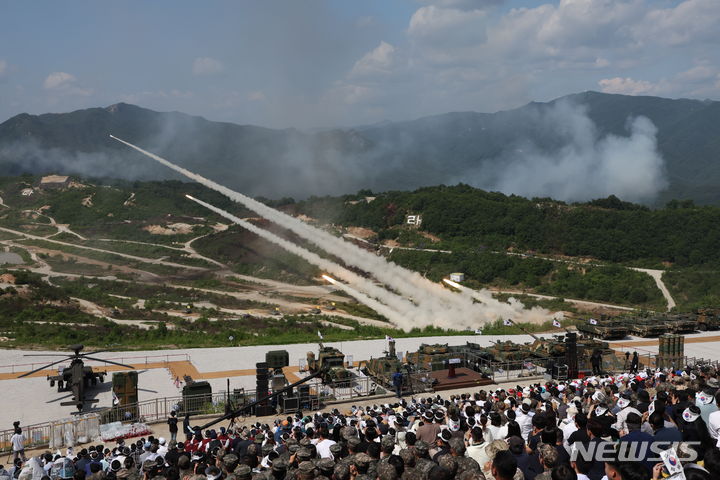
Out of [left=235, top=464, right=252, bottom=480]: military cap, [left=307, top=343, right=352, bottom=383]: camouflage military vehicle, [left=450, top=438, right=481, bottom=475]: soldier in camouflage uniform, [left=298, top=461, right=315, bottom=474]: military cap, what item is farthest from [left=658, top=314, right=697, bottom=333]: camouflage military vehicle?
[left=235, top=464, right=252, bottom=480]: military cap

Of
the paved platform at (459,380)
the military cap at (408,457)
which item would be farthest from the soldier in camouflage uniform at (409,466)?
the paved platform at (459,380)

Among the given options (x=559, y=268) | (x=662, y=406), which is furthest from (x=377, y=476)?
(x=559, y=268)

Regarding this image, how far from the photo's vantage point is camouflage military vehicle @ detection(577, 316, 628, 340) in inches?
1633

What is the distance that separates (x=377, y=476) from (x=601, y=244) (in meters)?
76.8

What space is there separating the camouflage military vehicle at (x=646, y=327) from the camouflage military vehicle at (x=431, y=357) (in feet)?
54.6

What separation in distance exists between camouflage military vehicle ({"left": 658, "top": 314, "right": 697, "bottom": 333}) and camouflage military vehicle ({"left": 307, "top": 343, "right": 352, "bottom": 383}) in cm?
2494

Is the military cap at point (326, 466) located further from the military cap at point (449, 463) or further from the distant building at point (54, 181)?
the distant building at point (54, 181)

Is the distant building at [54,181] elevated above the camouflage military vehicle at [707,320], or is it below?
above

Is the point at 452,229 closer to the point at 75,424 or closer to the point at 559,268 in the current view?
the point at 559,268

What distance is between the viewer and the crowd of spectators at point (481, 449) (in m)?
7.64

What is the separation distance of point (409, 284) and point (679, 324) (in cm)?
2077

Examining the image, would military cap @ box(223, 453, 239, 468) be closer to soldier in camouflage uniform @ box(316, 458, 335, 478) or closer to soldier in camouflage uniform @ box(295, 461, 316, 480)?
soldier in camouflage uniform @ box(316, 458, 335, 478)

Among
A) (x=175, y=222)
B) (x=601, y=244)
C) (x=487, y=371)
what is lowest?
(x=487, y=371)

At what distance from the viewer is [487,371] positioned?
30484 millimetres
